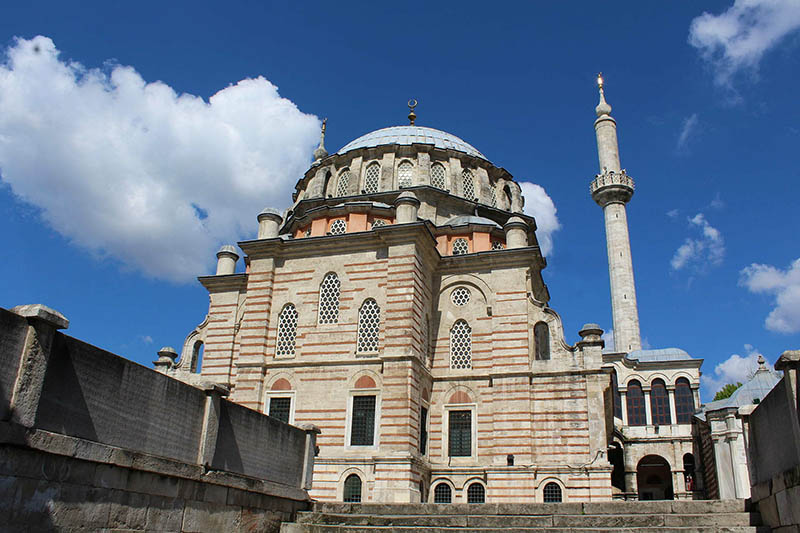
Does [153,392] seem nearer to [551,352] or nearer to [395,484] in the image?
[395,484]

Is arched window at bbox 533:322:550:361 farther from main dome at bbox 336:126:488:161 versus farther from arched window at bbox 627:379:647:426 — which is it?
arched window at bbox 627:379:647:426

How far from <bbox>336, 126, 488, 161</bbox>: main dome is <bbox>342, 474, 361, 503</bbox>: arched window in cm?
1538

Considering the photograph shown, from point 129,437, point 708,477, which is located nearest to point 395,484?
point 129,437

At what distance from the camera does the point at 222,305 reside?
24.5 m

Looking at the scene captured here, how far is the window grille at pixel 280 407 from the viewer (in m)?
20.9

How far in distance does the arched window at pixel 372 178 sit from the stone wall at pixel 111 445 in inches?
716

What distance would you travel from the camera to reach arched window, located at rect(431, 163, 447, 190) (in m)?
28.1

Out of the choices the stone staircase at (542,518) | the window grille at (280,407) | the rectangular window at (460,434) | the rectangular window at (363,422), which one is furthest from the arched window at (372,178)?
the stone staircase at (542,518)

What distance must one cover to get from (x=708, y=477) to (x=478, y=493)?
1430 centimetres

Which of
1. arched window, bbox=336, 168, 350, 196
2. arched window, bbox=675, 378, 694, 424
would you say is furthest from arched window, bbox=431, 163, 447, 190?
arched window, bbox=675, 378, 694, 424

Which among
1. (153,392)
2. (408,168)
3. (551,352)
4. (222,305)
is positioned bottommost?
(153,392)

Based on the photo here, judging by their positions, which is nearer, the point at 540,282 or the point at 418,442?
the point at 418,442

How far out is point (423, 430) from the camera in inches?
823

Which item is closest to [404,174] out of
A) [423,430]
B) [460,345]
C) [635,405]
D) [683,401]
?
[460,345]
